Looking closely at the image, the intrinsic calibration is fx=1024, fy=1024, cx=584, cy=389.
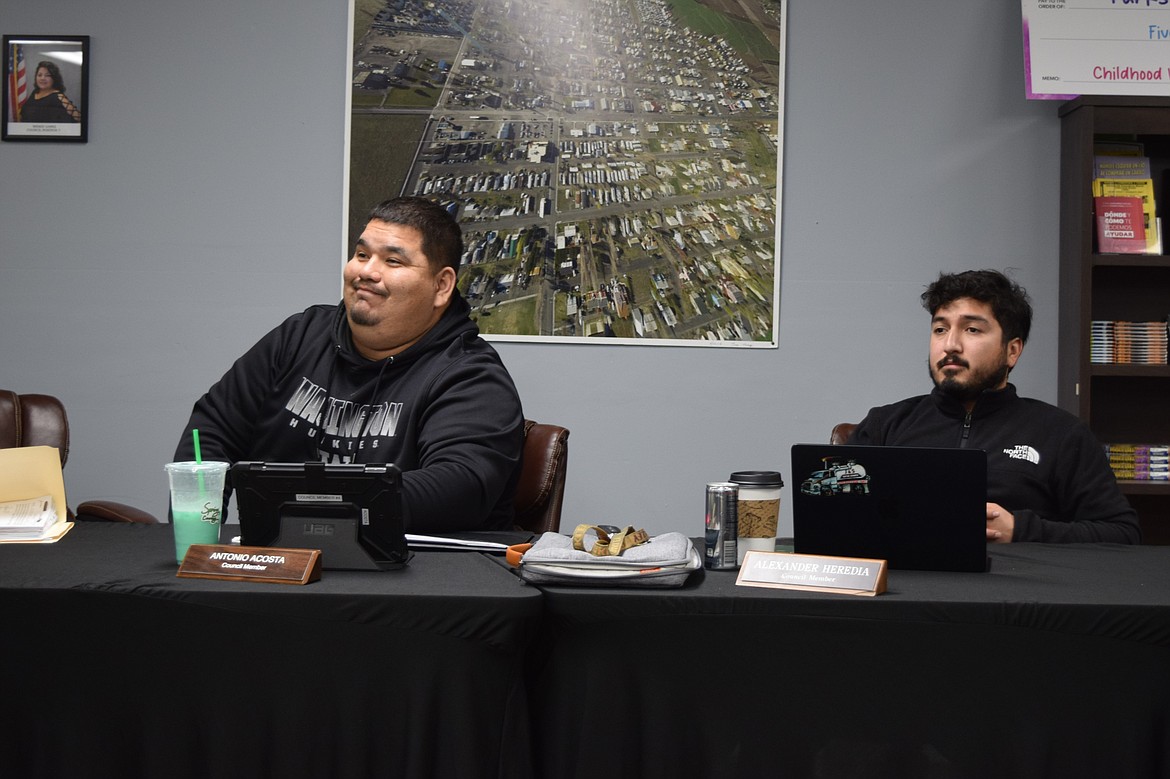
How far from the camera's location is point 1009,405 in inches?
87.4

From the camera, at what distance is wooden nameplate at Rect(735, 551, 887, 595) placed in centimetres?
127

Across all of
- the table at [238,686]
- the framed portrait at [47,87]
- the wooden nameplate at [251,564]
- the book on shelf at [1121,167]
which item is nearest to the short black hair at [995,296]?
the book on shelf at [1121,167]

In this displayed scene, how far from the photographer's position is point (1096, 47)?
3.16 meters

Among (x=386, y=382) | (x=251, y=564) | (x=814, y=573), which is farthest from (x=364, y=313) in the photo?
(x=814, y=573)

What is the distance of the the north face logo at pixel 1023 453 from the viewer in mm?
2107

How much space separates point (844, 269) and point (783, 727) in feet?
7.38

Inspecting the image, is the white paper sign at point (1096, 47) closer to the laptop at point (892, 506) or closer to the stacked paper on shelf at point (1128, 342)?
the stacked paper on shelf at point (1128, 342)

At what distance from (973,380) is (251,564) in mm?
1583

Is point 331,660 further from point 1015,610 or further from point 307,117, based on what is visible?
point 307,117

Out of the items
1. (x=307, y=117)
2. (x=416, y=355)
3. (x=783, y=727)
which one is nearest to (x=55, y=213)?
(x=307, y=117)

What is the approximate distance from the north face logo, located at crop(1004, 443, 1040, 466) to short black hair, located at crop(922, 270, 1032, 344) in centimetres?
25

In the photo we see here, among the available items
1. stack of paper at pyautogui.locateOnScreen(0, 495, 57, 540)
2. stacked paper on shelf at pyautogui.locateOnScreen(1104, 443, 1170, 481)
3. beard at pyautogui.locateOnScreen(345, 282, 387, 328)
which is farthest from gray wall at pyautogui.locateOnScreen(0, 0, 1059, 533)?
stack of paper at pyautogui.locateOnScreen(0, 495, 57, 540)

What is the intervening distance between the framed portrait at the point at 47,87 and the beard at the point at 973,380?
2.68 metres

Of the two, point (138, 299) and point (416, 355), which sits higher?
point (138, 299)
